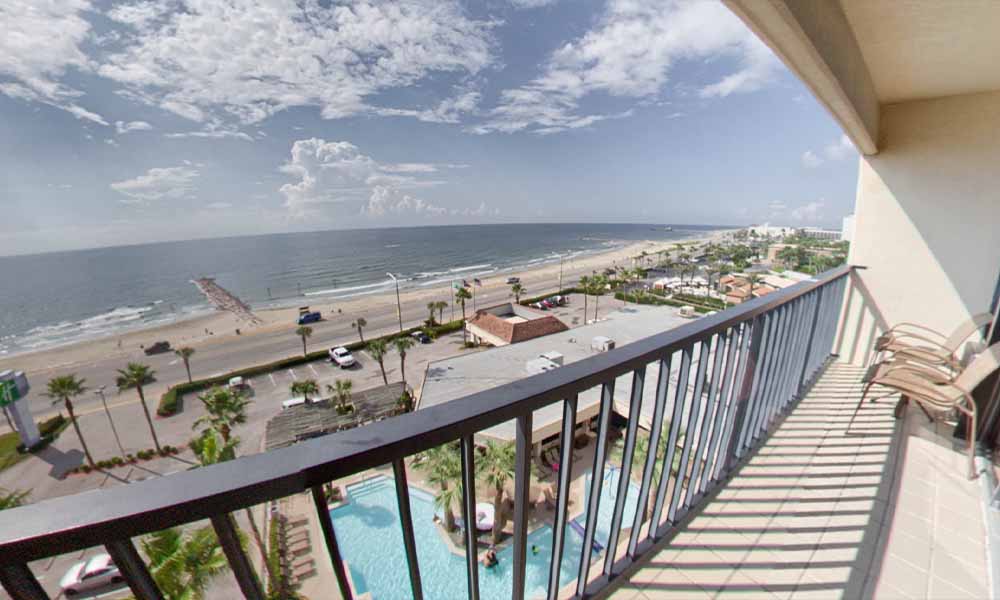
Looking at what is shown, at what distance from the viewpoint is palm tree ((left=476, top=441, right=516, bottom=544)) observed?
23.8ft

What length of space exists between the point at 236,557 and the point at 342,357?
21714mm

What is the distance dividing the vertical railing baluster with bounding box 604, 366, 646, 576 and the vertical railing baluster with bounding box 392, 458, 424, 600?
72 centimetres

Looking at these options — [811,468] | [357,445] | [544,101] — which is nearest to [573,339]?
[811,468]

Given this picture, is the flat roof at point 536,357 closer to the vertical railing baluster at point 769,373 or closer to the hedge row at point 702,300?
the vertical railing baluster at point 769,373

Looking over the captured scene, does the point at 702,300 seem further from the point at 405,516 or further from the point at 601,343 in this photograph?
the point at 405,516

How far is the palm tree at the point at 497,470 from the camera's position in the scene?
7262mm

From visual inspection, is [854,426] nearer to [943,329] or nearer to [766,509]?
[766,509]

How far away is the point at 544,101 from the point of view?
2259 inches

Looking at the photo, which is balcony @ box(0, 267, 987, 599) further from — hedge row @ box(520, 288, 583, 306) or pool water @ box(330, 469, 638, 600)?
hedge row @ box(520, 288, 583, 306)

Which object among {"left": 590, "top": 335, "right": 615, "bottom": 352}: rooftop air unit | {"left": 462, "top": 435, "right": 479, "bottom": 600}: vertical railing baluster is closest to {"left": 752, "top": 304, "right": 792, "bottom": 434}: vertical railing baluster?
{"left": 462, "top": 435, "right": 479, "bottom": 600}: vertical railing baluster

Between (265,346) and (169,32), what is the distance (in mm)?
25904

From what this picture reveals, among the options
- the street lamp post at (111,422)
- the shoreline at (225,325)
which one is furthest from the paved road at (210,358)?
the shoreline at (225,325)

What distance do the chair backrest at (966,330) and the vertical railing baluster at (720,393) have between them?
2349 mm

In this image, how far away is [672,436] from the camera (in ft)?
5.24
